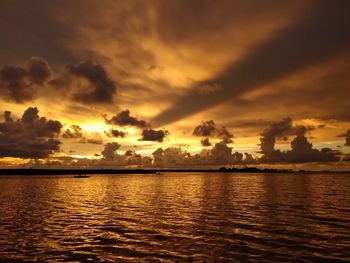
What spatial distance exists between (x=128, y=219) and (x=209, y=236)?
14.8 meters

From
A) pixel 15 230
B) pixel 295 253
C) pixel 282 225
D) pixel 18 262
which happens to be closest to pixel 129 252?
pixel 18 262

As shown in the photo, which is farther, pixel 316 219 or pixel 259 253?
pixel 316 219

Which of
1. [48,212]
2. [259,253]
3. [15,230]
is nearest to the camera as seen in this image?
[259,253]

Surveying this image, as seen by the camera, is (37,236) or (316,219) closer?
(37,236)

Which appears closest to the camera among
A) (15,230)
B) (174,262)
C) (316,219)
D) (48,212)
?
(174,262)

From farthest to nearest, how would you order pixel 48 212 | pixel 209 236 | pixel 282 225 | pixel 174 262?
1. pixel 48 212
2. pixel 282 225
3. pixel 209 236
4. pixel 174 262

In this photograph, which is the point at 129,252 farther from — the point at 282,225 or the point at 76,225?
the point at 282,225

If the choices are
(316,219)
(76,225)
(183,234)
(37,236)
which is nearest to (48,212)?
(76,225)

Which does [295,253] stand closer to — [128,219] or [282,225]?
[282,225]

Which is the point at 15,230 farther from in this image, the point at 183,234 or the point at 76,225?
the point at 183,234

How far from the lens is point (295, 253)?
25781 mm

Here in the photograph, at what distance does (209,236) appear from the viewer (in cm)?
3219

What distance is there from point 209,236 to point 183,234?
259cm

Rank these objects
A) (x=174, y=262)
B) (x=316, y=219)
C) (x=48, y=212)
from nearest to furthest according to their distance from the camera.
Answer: (x=174, y=262), (x=316, y=219), (x=48, y=212)
